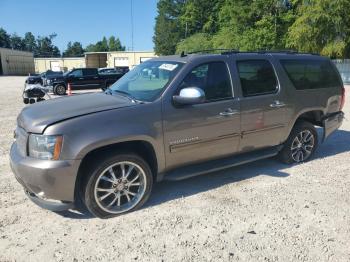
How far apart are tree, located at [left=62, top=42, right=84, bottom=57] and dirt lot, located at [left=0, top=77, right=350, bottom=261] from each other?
154504mm

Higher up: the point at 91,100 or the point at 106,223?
the point at 91,100

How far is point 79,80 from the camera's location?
22.2m

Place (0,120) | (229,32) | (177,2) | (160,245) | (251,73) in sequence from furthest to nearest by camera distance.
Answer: (177,2)
(229,32)
(0,120)
(251,73)
(160,245)

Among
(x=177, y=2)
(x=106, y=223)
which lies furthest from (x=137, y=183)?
(x=177, y=2)

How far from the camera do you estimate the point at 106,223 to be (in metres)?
4.02

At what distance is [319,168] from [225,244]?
2.94m

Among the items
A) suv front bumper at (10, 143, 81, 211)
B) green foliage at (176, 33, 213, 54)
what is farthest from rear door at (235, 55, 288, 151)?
green foliage at (176, 33, 213, 54)

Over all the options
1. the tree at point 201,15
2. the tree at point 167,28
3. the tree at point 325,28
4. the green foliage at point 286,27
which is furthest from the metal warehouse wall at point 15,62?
the tree at point 325,28

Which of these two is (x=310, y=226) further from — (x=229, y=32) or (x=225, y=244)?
(x=229, y=32)

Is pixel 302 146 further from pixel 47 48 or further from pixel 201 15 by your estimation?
pixel 47 48

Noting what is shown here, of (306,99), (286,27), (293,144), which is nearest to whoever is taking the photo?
(306,99)

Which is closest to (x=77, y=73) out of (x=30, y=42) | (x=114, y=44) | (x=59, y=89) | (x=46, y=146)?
(x=59, y=89)

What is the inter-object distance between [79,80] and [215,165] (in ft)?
62.1

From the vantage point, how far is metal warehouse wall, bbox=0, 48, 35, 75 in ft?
224
